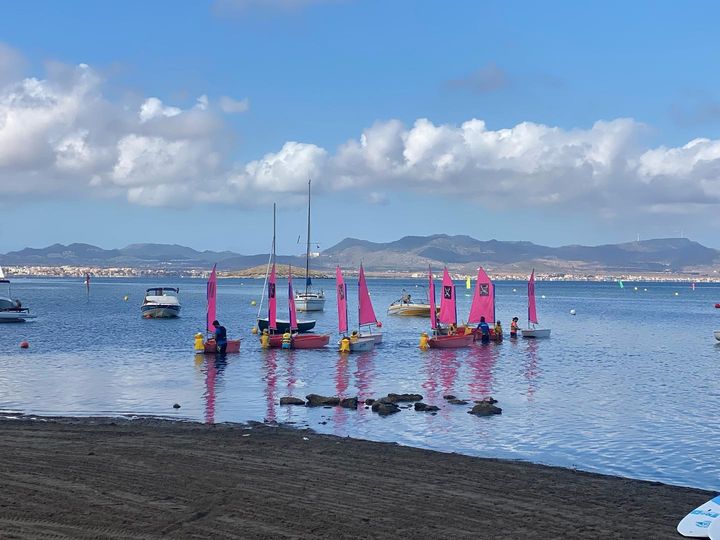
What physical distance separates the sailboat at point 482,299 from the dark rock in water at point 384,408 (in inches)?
1021

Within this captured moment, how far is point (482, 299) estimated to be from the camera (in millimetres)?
50781

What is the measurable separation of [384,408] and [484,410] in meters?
2.98

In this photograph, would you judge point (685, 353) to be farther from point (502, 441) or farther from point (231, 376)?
point (502, 441)

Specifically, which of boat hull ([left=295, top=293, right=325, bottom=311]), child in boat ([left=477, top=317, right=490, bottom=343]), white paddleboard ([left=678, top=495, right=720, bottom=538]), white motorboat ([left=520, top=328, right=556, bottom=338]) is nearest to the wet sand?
white paddleboard ([left=678, top=495, right=720, bottom=538])

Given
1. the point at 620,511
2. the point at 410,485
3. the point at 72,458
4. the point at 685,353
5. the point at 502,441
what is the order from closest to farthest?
1. the point at 620,511
2. the point at 410,485
3. the point at 72,458
4. the point at 502,441
5. the point at 685,353

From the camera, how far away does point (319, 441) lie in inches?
725

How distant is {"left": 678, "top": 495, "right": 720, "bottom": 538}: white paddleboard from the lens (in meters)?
11.7

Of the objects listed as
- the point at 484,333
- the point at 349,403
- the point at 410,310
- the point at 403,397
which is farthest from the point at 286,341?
the point at 410,310

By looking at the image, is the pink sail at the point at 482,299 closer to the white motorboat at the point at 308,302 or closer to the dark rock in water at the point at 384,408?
the dark rock in water at the point at 384,408

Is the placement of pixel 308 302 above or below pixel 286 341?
above

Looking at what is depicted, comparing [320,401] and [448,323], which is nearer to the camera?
[320,401]

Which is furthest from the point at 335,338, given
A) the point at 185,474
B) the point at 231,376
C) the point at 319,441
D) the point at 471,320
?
the point at 185,474

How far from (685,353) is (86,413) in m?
35.6

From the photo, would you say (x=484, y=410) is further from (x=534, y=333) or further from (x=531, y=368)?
(x=534, y=333)
